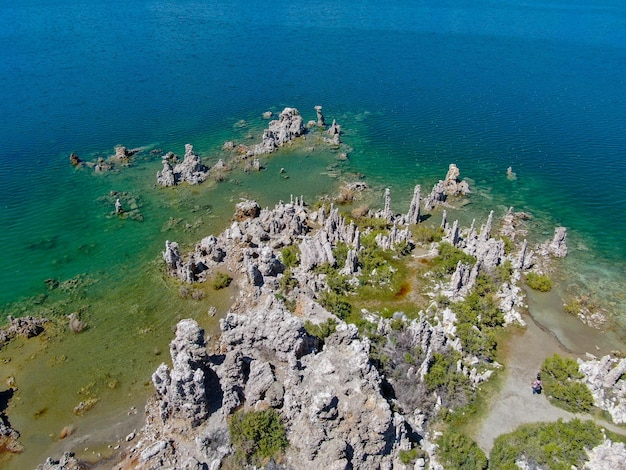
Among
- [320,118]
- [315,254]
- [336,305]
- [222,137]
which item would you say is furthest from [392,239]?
[222,137]

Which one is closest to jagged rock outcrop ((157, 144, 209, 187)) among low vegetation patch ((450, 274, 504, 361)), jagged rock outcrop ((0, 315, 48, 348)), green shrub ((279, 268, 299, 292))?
jagged rock outcrop ((0, 315, 48, 348))

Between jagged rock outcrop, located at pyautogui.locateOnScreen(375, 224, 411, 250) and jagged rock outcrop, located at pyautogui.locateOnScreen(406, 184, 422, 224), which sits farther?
jagged rock outcrop, located at pyautogui.locateOnScreen(406, 184, 422, 224)

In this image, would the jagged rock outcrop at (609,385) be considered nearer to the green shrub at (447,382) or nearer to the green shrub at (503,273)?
the green shrub at (447,382)

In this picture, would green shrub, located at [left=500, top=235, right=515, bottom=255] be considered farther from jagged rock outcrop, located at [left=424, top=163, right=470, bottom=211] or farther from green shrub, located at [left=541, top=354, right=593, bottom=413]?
green shrub, located at [left=541, top=354, right=593, bottom=413]

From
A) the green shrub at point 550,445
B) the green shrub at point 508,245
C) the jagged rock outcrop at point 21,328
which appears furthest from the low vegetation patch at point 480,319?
the jagged rock outcrop at point 21,328

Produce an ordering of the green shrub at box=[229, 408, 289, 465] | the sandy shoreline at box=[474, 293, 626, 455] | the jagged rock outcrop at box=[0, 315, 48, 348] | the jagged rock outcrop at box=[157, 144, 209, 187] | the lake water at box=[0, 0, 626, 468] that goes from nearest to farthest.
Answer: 1. the green shrub at box=[229, 408, 289, 465]
2. the sandy shoreline at box=[474, 293, 626, 455]
3. the jagged rock outcrop at box=[0, 315, 48, 348]
4. the lake water at box=[0, 0, 626, 468]
5. the jagged rock outcrop at box=[157, 144, 209, 187]

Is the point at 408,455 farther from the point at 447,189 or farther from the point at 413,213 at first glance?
the point at 447,189

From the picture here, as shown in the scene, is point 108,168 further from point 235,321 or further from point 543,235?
point 543,235
